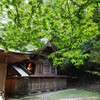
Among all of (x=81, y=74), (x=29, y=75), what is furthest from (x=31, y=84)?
(x=81, y=74)

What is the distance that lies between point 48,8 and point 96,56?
26.4ft

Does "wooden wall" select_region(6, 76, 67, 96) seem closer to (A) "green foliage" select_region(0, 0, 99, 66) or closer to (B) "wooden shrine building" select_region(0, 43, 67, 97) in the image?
(B) "wooden shrine building" select_region(0, 43, 67, 97)

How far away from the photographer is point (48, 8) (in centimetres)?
510

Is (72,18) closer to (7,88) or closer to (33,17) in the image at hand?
(33,17)

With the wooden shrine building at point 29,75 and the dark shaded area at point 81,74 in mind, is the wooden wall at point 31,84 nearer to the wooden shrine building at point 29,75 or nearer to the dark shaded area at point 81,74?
the wooden shrine building at point 29,75

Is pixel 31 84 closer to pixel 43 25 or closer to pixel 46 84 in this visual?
pixel 46 84

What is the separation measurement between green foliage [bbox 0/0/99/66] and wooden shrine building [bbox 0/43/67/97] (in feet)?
14.1

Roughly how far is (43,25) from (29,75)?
982cm

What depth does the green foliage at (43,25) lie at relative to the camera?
4785mm

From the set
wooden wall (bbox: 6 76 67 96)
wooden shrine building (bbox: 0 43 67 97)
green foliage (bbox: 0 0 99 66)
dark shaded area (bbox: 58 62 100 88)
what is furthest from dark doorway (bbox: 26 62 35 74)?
green foliage (bbox: 0 0 99 66)

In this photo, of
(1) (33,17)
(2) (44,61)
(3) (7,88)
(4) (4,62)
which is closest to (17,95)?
(3) (7,88)

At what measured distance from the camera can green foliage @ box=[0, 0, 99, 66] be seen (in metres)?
4.79

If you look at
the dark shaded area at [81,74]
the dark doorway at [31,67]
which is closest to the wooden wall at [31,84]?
the dark doorway at [31,67]

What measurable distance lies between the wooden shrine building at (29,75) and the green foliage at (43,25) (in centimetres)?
428
